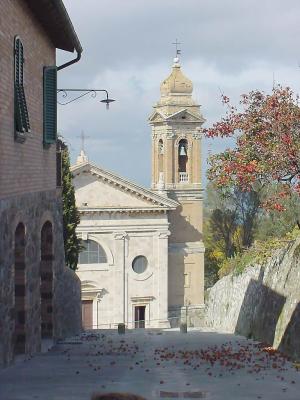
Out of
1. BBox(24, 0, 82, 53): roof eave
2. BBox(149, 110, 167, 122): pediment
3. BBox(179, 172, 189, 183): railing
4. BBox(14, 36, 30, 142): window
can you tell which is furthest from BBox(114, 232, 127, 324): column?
BBox(14, 36, 30, 142): window

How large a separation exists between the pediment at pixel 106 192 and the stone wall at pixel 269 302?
2468 cm

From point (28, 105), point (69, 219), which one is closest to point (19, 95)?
point (28, 105)

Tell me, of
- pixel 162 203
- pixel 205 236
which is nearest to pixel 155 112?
pixel 162 203

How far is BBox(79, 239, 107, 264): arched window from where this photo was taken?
173 ft

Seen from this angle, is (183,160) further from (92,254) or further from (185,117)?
(92,254)

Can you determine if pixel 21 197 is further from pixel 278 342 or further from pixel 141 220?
pixel 141 220

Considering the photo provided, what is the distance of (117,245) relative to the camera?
53312 mm

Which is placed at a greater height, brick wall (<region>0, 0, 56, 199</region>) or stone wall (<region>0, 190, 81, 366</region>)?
brick wall (<region>0, 0, 56, 199</region>)

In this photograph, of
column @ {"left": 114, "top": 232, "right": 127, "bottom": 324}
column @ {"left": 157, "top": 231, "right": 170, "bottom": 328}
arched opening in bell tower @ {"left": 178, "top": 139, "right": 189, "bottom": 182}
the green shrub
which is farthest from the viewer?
arched opening in bell tower @ {"left": 178, "top": 139, "right": 189, "bottom": 182}

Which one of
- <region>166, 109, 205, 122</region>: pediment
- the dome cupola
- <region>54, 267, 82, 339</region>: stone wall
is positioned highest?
the dome cupola

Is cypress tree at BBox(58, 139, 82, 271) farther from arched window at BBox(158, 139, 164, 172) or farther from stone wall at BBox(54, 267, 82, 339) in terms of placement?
arched window at BBox(158, 139, 164, 172)

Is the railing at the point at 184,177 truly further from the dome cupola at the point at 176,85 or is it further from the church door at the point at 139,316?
the church door at the point at 139,316

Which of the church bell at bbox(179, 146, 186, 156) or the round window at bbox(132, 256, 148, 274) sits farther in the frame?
the church bell at bbox(179, 146, 186, 156)

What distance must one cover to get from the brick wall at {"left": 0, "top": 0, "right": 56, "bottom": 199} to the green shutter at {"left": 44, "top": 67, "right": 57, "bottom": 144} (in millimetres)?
218
